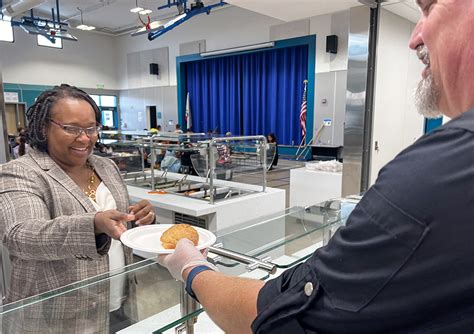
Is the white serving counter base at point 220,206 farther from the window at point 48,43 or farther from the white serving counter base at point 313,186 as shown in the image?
the window at point 48,43

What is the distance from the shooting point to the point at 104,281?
1041 mm

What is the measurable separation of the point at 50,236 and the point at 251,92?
33.4 feet

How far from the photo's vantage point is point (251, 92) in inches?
430

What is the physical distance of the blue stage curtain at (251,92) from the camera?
9.98 meters

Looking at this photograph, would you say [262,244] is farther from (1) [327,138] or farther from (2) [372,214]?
(1) [327,138]

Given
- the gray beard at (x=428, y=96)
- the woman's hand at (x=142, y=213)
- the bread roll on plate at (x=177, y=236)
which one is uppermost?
the gray beard at (x=428, y=96)

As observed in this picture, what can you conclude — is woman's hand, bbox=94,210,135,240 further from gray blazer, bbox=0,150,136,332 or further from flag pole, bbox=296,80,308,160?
flag pole, bbox=296,80,308,160

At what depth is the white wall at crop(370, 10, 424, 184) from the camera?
337 cm

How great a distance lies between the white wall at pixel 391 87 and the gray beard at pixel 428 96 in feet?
9.08

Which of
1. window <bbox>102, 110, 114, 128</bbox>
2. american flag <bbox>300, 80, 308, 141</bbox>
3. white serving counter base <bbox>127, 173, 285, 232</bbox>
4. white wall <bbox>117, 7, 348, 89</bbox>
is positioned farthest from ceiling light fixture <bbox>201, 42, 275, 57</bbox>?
white serving counter base <bbox>127, 173, 285, 232</bbox>

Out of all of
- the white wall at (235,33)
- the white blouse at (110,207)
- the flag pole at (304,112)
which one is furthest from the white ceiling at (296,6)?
the flag pole at (304,112)

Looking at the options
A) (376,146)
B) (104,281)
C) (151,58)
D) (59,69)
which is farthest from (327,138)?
(59,69)

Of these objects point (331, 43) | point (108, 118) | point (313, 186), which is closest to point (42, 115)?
point (313, 186)

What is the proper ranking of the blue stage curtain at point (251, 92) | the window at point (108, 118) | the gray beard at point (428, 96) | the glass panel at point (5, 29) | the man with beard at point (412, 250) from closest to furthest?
the man with beard at point (412, 250) → the gray beard at point (428, 96) → the glass panel at point (5, 29) → the blue stage curtain at point (251, 92) → the window at point (108, 118)
